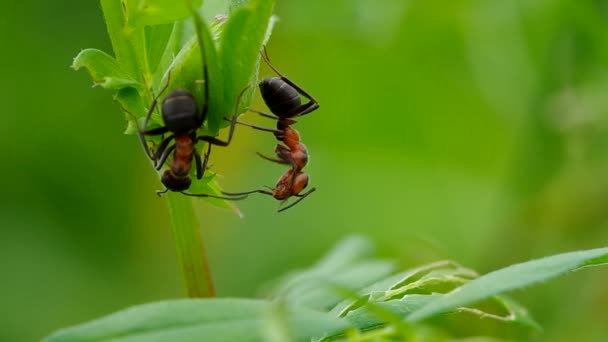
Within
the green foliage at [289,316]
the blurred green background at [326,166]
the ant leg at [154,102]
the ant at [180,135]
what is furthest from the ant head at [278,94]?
the blurred green background at [326,166]

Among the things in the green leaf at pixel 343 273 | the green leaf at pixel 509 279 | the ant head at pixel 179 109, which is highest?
the ant head at pixel 179 109

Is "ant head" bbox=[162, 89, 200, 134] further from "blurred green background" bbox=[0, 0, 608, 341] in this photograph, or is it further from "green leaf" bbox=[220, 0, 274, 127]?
"blurred green background" bbox=[0, 0, 608, 341]

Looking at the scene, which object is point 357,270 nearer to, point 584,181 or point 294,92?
point 294,92

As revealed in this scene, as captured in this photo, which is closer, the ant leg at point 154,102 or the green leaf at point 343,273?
the ant leg at point 154,102

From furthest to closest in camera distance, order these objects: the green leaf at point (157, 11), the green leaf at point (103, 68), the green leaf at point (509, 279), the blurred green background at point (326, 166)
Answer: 1. the blurred green background at point (326, 166)
2. the green leaf at point (103, 68)
3. the green leaf at point (157, 11)
4. the green leaf at point (509, 279)

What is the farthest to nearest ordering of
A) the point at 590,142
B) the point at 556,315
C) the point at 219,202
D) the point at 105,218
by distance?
the point at 105,218 → the point at 590,142 → the point at 556,315 → the point at 219,202

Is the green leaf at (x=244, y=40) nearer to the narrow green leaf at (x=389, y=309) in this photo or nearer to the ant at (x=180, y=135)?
the ant at (x=180, y=135)

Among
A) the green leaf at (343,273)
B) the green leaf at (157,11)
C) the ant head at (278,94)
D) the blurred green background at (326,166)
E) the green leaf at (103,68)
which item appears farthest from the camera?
the blurred green background at (326,166)

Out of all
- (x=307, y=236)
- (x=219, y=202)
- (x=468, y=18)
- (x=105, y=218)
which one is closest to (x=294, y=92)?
(x=219, y=202)
